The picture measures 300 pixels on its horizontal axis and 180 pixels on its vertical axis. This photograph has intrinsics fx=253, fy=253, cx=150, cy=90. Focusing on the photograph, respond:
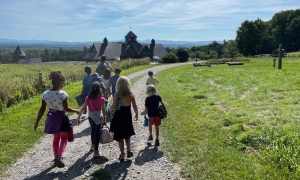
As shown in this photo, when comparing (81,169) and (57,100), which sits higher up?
(57,100)

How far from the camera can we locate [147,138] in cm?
786

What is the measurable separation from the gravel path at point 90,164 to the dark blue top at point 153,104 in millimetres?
950

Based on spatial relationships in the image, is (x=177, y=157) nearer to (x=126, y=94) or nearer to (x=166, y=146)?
(x=166, y=146)

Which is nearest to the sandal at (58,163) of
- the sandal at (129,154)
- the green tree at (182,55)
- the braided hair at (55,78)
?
the sandal at (129,154)

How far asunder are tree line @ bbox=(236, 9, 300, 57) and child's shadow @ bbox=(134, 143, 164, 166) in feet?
238

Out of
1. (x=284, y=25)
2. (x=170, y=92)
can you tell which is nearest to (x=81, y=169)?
(x=170, y=92)

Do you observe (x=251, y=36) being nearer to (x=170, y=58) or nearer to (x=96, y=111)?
(x=170, y=58)

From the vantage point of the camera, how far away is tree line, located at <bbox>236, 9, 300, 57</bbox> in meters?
72.4

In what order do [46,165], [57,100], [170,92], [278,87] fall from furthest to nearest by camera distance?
[170,92] < [278,87] < [46,165] < [57,100]

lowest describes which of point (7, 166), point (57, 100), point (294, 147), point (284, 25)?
point (7, 166)

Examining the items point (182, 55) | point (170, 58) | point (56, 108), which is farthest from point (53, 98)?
point (182, 55)

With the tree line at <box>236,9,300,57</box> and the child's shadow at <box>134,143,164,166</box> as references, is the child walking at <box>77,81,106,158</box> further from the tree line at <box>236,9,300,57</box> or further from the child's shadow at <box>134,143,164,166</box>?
the tree line at <box>236,9,300,57</box>

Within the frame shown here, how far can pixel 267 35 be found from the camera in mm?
75812

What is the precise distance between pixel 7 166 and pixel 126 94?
3.43m
